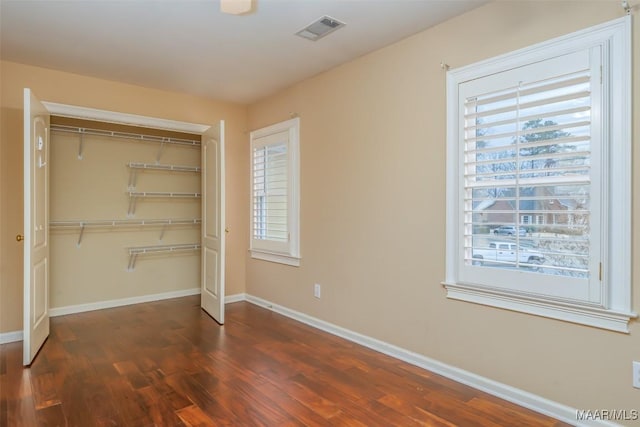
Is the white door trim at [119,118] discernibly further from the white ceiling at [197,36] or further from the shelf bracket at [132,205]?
the shelf bracket at [132,205]

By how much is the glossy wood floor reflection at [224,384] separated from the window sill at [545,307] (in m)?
0.58

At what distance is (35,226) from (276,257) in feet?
7.49

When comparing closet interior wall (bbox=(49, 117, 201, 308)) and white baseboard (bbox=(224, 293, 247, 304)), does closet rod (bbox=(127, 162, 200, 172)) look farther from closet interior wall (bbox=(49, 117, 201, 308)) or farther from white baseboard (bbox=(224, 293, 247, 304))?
white baseboard (bbox=(224, 293, 247, 304))

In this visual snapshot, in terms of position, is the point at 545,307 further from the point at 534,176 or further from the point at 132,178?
the point at 132,178

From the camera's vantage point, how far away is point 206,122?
4688 millimetres

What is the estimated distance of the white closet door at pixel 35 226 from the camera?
2.78 metres

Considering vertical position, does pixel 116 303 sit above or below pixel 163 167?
below

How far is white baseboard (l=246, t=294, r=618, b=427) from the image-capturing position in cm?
207

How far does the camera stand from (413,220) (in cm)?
284

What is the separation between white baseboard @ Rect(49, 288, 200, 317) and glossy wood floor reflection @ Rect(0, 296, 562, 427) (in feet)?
1.36

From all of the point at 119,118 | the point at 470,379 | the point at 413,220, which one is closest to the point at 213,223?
the point at 119,118

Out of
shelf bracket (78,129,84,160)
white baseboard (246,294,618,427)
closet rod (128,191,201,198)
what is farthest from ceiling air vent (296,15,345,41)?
shelf bracket (78,129,84,160)

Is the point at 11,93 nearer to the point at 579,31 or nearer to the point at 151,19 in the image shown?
the point at 151,19

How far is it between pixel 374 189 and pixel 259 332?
5.81ft
